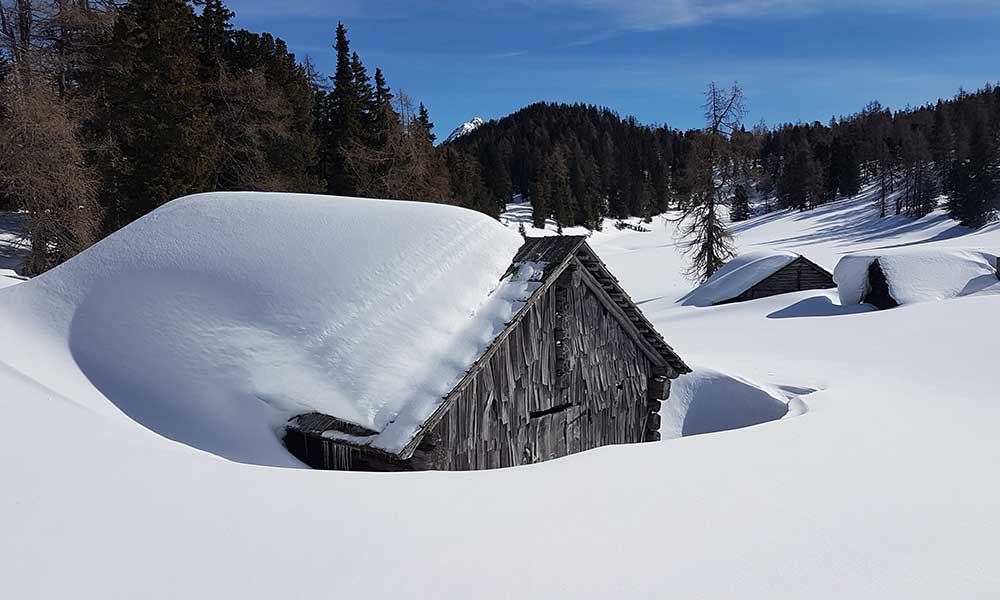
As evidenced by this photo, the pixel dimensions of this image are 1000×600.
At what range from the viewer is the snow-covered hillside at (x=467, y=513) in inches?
148

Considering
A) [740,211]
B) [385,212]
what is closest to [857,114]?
[740,211]

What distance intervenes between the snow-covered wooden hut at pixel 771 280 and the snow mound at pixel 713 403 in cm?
1508

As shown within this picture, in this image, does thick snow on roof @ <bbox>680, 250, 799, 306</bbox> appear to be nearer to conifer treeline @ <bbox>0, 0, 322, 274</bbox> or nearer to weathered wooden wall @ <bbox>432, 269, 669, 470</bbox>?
weathered wooden wall @ <bbox>432, 269, 669, 470</bbox>

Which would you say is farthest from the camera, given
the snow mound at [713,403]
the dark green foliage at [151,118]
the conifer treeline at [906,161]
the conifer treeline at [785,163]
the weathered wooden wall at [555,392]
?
the conifer treeline at [785,163]

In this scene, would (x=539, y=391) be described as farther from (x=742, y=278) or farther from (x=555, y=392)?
(x=742, y=278)


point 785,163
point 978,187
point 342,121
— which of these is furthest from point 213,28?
point 785,163

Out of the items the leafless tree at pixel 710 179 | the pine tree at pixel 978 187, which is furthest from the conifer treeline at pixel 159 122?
the pine tree at pixel 978 187

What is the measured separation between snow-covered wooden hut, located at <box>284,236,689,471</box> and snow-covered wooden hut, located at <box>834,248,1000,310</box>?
16.5 meters

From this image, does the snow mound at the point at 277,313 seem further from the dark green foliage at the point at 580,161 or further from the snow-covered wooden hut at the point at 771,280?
the dark green foliage at the point at 580,161

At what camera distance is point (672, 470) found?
6.14m

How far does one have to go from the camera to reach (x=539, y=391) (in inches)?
379

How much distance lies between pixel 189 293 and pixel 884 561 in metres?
8.10

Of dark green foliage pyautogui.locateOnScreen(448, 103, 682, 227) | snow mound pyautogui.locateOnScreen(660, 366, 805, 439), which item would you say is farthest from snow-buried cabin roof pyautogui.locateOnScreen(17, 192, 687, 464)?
dark green foliage pyautogui.locateOnScreen(448, 103, 682, 227)

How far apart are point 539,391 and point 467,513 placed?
16.1 feet
